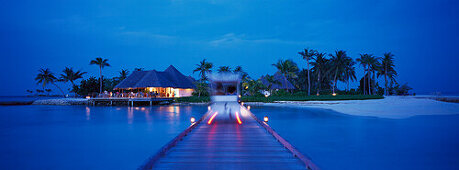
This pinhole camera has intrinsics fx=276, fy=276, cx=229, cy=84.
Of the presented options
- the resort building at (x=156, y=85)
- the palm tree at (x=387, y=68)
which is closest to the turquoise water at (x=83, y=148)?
the resort building at (x=156, y=85)

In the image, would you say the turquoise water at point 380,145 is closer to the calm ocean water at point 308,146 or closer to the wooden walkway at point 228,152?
the calm ocean water at point 308,146

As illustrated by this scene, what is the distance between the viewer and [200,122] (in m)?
13.3

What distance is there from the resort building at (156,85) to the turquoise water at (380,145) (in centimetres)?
2594

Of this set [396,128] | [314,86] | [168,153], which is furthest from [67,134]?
[314,86]

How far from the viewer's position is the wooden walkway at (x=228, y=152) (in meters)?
6.41

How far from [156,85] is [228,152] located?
32401mm

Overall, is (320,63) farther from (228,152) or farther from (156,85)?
(228,152)

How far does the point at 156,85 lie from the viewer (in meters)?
38.4

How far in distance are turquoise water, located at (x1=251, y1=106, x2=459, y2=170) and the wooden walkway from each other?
1.65 meters

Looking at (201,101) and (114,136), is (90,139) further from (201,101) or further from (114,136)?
(201,101)

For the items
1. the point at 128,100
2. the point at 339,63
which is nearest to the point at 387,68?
the point at 339,63

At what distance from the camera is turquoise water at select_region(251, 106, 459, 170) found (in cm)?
841

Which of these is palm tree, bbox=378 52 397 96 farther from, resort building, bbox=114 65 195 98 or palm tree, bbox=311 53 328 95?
resort building, bbox=114 65 195 98

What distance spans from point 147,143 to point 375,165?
28.5ft
